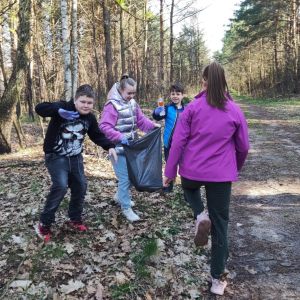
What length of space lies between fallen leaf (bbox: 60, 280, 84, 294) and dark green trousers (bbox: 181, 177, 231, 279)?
1350mm

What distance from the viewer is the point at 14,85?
8.19 m

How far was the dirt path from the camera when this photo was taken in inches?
119

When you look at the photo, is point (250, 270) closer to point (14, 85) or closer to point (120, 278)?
point (120, 278)

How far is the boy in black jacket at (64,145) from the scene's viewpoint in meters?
3.40

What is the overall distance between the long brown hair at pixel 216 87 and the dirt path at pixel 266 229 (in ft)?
6.30

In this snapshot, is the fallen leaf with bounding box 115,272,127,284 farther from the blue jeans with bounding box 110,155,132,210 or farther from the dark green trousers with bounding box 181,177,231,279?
the blue jeans with bounding box 110,155,132,210

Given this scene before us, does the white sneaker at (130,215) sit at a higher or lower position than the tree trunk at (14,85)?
lower

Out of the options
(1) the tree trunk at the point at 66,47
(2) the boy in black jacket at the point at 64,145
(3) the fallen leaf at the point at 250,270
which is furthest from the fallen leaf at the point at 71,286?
(1) the tree trunk at the point at 66,47

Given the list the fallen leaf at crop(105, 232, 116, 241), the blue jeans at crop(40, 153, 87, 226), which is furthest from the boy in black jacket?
the fallen leaf at crop(105, 232, 116, 241)

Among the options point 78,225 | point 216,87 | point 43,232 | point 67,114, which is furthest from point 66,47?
point 216,87

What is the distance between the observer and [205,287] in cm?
304

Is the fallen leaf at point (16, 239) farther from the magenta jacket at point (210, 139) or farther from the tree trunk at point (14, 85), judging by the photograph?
the tree trunk at point (14, 85)

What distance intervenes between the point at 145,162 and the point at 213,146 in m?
2.08

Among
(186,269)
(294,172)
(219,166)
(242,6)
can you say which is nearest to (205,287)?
(186,269)
